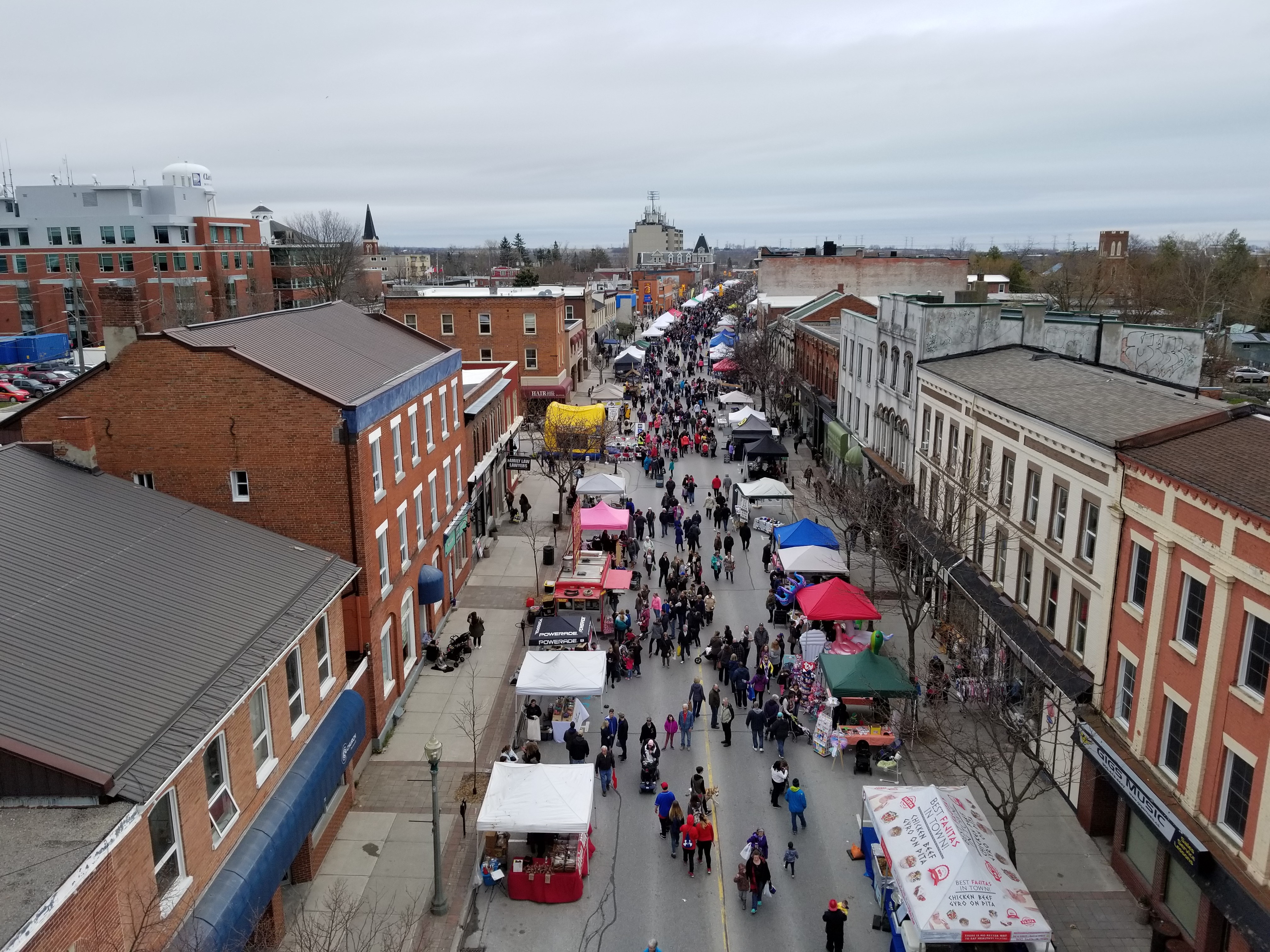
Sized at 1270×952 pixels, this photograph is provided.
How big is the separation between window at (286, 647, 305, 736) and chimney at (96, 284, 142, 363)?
8289mm

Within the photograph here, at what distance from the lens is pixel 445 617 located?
30656 millimetres

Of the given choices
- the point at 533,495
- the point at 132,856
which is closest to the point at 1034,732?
the point at 132,856

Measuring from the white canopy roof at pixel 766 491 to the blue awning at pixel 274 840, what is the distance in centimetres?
2328

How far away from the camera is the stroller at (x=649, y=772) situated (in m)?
20.7

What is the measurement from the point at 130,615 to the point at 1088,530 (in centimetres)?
1811

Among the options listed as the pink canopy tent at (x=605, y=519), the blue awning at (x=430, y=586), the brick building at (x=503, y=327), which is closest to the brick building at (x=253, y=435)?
the blue awning at (x=430, y=586)

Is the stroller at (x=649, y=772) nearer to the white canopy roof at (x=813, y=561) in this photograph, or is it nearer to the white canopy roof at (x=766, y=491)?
the white canopy roof at (x=813, y=561)

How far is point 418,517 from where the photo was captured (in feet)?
88.8

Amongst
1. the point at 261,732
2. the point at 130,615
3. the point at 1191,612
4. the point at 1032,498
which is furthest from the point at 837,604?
the point at 130,615

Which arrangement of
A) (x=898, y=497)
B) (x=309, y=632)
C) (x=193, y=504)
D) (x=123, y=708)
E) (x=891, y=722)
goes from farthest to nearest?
(x=898, y=497)
(x=891, y=722)
(x=193, y=504)
(x=309, y=632)
(x=123, y=708)

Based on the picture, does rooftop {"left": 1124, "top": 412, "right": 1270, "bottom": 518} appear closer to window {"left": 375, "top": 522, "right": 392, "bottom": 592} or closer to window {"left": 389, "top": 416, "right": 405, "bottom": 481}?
window {"left": 375, "top": 522, "right": 392, "bottom": 592}

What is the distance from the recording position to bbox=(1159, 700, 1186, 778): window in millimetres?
15820

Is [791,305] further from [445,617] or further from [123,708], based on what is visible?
[123,708]

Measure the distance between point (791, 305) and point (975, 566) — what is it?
63570 mm
